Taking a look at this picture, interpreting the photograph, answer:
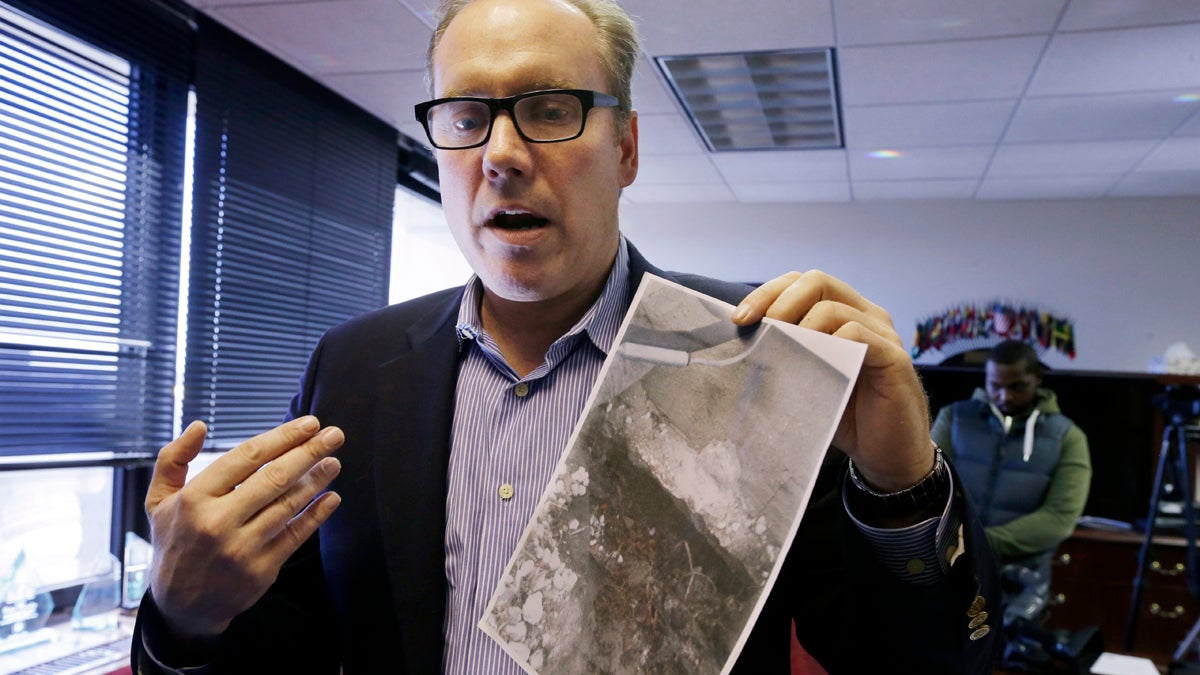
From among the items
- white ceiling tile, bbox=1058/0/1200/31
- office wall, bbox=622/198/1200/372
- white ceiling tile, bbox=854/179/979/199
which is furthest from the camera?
office wall, bbox=622/198/1200/372

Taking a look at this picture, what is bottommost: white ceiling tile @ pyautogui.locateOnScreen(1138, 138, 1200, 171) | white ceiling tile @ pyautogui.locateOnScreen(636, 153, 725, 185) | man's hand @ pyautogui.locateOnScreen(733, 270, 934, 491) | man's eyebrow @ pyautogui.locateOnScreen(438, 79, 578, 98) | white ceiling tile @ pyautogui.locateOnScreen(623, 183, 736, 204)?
man's hand @ pyautogui.locateOnScreen(733, 270, 934, 491)

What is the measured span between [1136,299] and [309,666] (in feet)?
19.6

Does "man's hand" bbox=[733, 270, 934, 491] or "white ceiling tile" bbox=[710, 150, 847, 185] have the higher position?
"white ceiling tile" bbox=[710, 150, 847, 185]

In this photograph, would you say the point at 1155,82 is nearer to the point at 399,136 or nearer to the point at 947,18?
the point at 947,18

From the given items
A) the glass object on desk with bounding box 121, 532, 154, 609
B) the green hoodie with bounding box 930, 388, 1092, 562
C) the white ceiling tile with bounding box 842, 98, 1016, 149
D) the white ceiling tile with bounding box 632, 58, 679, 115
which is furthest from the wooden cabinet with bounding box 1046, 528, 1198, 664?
the glass object on desk with bounding box 121, 532, 154, 609

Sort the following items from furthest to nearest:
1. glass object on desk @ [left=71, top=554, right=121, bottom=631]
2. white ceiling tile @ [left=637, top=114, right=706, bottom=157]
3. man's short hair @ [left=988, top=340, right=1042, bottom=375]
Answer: white ceiling tile @ [left=637, top=114, right=706, bottom=157] < man's short hair @ [left=988, top=340, right=1042, bottom=375] < glass object on desk @ [left=71, top=554, right=121, bottom=631]

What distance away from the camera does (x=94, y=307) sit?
2.81 metres

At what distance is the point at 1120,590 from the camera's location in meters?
4.86

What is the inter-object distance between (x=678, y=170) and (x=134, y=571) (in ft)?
11.9

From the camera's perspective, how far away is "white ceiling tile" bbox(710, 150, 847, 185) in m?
4.95

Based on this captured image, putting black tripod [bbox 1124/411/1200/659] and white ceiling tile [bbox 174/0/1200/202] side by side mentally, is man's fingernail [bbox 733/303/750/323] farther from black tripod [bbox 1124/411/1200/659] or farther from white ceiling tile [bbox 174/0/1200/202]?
black tripod [bbox 1124/411/1200/659]

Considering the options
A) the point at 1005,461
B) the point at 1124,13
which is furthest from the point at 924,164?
the point at 1124,13

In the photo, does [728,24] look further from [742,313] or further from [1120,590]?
[1120,590]

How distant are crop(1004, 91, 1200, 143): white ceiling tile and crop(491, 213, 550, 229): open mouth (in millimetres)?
3653
